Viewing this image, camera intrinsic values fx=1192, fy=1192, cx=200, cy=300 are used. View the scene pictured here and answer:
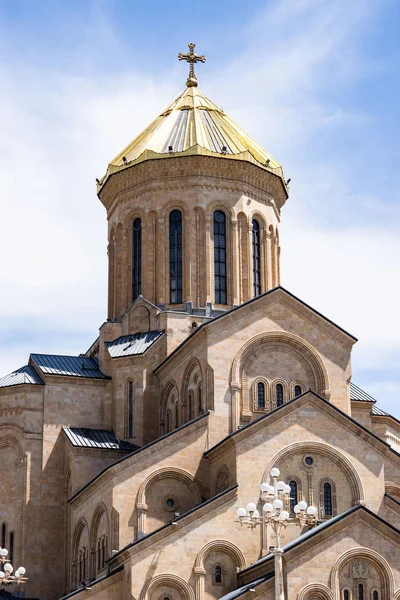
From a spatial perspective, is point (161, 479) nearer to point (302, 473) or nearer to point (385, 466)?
point (302, 473)

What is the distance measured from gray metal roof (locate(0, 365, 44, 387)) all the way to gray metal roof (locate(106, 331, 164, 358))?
3381 millimetres

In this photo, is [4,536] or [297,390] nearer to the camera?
[297,390]

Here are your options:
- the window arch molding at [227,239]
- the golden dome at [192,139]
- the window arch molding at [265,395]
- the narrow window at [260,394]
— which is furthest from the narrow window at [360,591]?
the golden dome at [192,139]

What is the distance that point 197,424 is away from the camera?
43.9 m

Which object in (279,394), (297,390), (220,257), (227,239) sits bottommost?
(279,394)

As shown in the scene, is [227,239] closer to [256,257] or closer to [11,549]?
[256,257]

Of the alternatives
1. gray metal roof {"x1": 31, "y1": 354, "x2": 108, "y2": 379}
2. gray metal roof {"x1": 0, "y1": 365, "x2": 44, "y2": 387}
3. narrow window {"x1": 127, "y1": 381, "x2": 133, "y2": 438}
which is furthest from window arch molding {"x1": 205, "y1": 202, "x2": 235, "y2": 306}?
gray metal roof {"x1": 0, "y1": 365, "x2": 44, "y2": 387}

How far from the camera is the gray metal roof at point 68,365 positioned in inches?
2020

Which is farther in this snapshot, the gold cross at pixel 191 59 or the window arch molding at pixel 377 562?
the gold cross at pixel 191 59

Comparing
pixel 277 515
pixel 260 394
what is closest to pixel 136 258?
pixel 260 394

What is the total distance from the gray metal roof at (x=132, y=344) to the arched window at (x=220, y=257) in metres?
3.49

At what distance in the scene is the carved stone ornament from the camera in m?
37.6

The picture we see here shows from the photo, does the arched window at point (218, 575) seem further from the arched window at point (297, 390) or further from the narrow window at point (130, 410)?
the narrow window at point (130, 410)

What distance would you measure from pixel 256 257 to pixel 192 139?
6172mm
